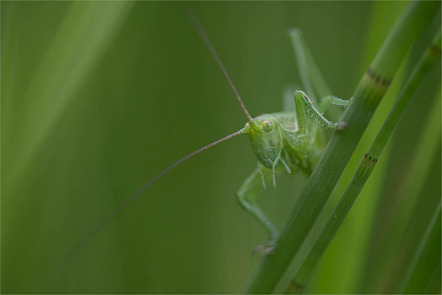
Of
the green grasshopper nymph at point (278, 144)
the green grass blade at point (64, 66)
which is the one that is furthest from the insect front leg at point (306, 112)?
the green grass blade at point (64, 66)

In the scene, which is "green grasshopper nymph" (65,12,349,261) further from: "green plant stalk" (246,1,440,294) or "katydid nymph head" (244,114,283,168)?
"green plant stalk" (246,1,440,294)

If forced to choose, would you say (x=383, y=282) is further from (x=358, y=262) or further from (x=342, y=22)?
(x=342, y=22)

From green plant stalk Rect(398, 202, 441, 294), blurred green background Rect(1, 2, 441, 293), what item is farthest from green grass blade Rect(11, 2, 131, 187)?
green plant stalk Rect(398, 202, 441, 294)

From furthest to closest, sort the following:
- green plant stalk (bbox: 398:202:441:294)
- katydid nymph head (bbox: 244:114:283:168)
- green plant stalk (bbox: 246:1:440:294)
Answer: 1. katydid nymph head (bbox: 244:114:283:168)
2. green plant stalk (bbox: 398:202:441:294)
3. green plant stalk (bbox: 246:1:440:294)

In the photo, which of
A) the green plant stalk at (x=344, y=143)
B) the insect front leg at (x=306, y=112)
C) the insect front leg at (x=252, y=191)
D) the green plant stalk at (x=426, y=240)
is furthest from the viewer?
the insect front leg at (x=252, y=191)

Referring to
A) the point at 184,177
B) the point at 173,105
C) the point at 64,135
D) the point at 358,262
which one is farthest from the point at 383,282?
the point at 64,135

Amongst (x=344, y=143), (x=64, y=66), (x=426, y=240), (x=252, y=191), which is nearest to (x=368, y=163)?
(x=344, y=143)

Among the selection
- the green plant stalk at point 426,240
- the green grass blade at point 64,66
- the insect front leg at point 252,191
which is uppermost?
the green grass blade at point 64,66

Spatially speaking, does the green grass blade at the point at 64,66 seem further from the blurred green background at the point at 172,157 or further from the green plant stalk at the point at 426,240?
the green plant stalk at the point at 426,240
